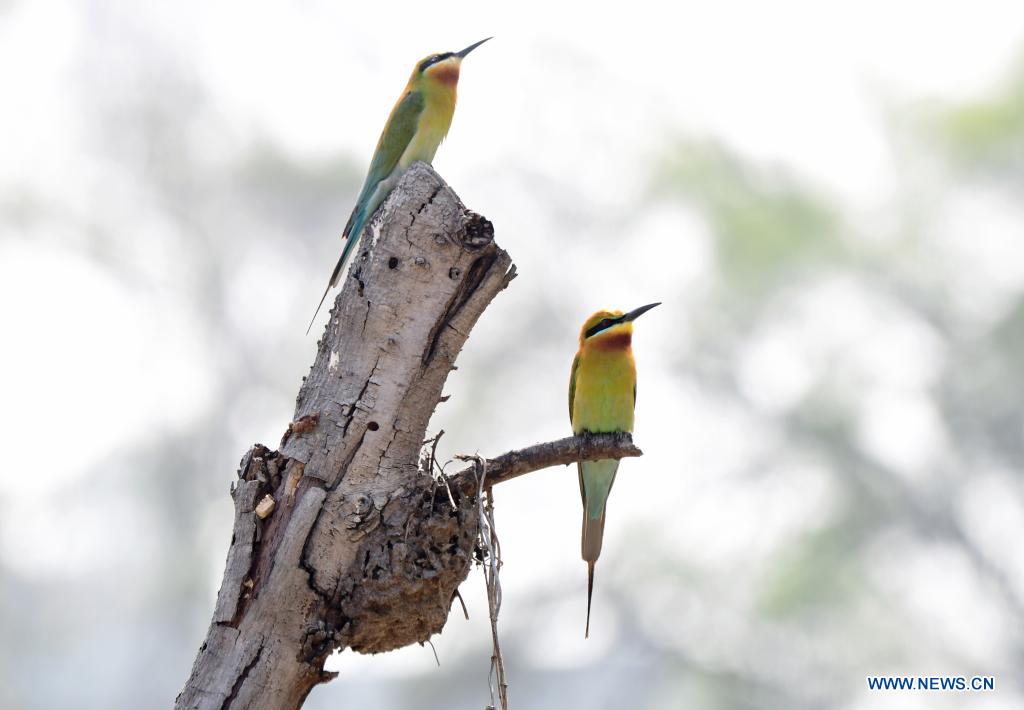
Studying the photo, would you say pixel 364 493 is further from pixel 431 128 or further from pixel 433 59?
pixel 433 59

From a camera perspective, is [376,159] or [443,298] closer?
[443,298]

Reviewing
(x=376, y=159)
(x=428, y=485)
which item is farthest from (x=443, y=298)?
(x=376, y=159)

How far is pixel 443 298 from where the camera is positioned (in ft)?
8.45

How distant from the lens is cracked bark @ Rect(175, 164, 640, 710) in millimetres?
2338

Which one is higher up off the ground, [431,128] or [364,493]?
[431,128]

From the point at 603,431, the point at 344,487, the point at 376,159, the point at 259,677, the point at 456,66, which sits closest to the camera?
the point at 259,677

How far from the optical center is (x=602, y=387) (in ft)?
13.5

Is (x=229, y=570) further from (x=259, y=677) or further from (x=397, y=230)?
(x=397, y=230)

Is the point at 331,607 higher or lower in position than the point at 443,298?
lower

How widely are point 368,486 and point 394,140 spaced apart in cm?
230

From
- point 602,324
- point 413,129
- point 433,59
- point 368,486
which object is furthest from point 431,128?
point 368,486

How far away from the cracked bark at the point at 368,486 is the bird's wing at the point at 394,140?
1.77 m

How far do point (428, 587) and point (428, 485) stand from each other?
225 millimetres

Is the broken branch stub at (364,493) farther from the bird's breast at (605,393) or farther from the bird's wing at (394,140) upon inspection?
the bird's wing at (394,140)
